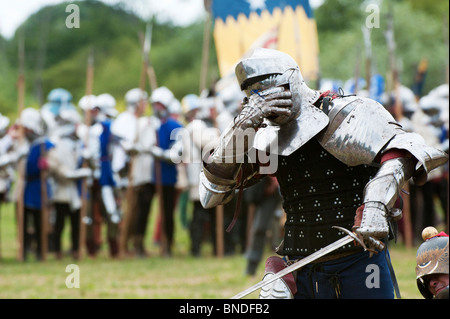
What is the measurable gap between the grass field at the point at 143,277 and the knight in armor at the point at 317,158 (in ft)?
10.8

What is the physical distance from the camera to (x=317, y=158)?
159 inches

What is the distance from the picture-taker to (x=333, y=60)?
995 inches

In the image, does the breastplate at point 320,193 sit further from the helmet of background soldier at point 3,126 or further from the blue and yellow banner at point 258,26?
the helmet of background soldier at point 3,126

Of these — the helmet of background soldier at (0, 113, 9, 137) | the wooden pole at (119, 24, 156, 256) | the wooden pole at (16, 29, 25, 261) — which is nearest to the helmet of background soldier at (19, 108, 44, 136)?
the wooden pole at (16, 29, 25, 261)

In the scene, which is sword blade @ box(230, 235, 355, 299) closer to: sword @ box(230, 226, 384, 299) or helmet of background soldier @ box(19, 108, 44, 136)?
sword @ box(230, 226, 384, 299)

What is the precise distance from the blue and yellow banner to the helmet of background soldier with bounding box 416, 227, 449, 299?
9058mm

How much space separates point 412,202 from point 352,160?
8.76 metres

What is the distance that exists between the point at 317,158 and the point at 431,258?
0.67 m

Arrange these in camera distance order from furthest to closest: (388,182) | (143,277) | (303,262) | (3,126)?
(3,126)
(143,277)
(303,262)
(388,182)

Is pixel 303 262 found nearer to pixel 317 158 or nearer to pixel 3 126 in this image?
pixel 317 158

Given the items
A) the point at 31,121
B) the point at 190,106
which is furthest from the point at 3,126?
the point at 190,106

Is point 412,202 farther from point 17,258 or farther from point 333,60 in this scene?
point 333,60

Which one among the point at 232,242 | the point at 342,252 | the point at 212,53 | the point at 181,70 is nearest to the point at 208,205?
the point at 342,252

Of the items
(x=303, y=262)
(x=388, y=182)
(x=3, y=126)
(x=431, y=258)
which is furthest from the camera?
(x=3, y=126)
